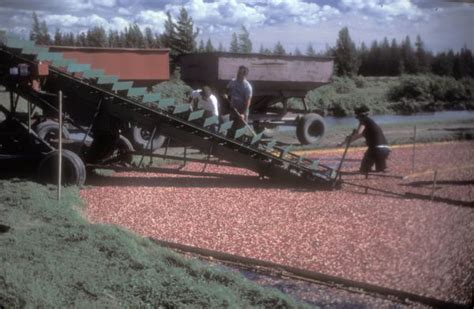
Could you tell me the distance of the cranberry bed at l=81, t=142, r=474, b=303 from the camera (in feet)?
15.1

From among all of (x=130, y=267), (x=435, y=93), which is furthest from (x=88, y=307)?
(x=435, y=93)

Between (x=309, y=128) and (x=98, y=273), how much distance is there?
8.61 m

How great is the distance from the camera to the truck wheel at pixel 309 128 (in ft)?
39.0

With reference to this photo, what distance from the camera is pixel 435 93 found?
6.46 m

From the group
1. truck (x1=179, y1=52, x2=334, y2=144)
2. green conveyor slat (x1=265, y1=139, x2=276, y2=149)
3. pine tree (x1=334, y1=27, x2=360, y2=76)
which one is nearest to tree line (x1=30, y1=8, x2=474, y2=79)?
pine tree (x1=334, y1=27, x2=360, y2=76)

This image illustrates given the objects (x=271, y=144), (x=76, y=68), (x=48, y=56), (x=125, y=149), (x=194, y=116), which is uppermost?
(x=48, y=56)

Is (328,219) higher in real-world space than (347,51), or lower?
lower

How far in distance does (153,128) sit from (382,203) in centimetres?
315

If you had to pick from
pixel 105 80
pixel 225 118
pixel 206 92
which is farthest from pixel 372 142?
pixel 105 80

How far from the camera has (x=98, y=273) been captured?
3.95 m

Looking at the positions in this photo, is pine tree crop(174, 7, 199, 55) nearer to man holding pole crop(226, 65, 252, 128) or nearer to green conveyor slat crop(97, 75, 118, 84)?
green conveyor slat crop(97, 75, 118, 84)

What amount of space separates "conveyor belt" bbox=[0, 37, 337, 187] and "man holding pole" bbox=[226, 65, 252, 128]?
112 cm

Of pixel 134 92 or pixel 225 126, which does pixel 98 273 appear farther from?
pixel 225 126

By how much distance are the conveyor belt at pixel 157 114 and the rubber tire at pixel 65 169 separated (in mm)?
681
